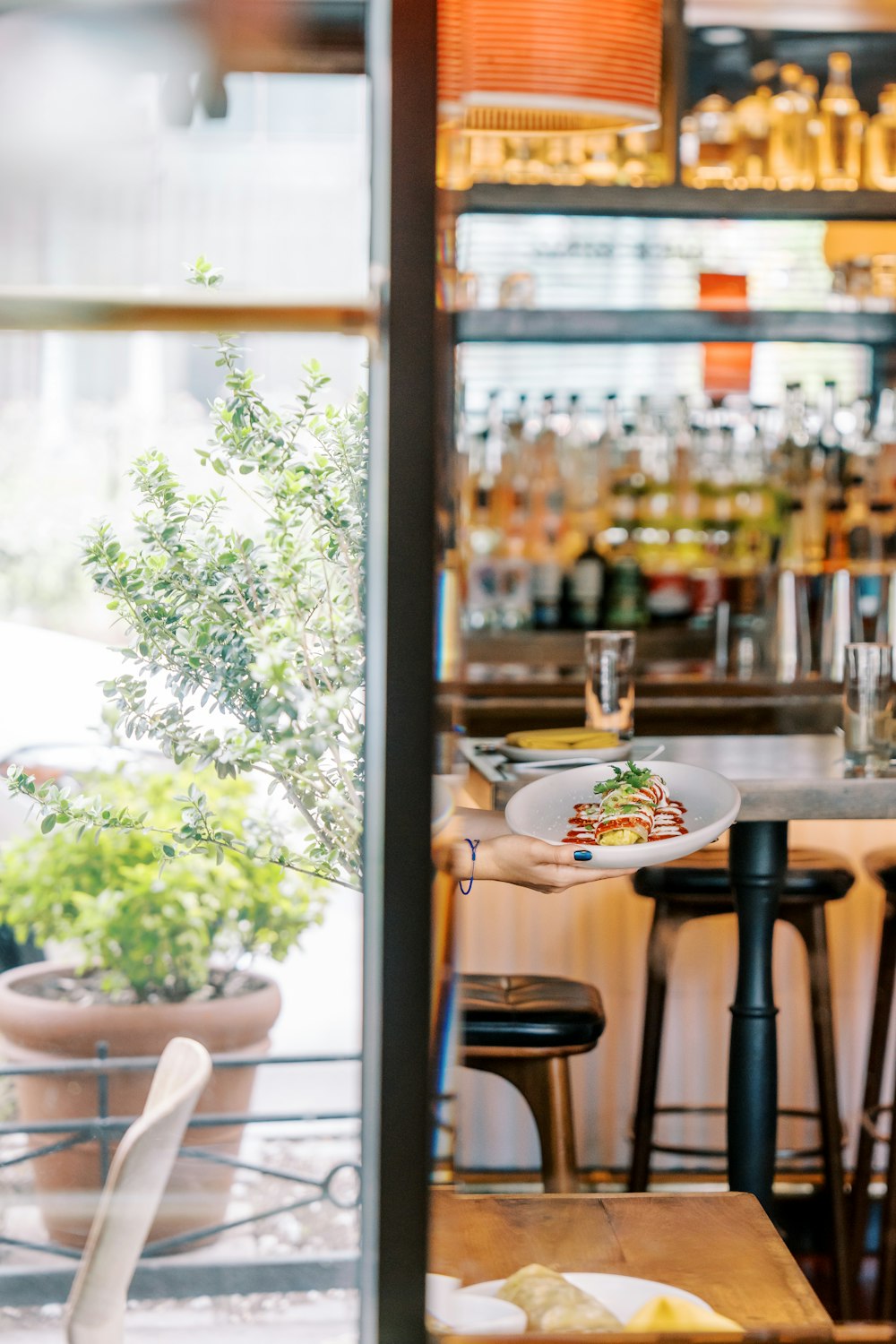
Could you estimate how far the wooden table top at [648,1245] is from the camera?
1154 mm

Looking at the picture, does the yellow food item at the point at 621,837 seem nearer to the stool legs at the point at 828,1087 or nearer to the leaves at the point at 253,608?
the leaves at the point at 253,608

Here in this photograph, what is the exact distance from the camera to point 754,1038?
6.24 ft

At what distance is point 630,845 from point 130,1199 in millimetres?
654

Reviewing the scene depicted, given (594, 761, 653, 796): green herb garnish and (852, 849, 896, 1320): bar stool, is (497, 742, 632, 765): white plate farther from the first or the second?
(852, 849, 896, 1320): bar stool

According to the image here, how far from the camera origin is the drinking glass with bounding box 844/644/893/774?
1906 millimetres

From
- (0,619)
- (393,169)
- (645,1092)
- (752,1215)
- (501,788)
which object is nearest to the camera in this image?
(393,169)

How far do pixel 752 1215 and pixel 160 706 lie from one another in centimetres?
73

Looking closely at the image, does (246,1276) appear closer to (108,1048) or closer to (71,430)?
(108,1048)

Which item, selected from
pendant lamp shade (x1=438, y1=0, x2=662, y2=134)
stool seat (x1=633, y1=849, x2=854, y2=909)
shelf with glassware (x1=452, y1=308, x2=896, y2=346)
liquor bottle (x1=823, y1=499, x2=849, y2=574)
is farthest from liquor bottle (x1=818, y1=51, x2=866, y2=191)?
stool seat (x1=633, y1=849, x2=854, y2=909)

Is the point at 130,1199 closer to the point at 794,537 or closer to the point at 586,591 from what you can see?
the point at 586,591

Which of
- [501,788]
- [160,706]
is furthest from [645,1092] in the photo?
[160,706]

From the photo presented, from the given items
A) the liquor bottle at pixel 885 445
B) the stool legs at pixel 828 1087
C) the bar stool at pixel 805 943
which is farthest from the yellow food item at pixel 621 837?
the liquor bottle at pixel 885 445

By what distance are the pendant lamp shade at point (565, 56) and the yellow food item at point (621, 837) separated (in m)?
1.03

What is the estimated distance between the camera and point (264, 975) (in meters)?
1.08
